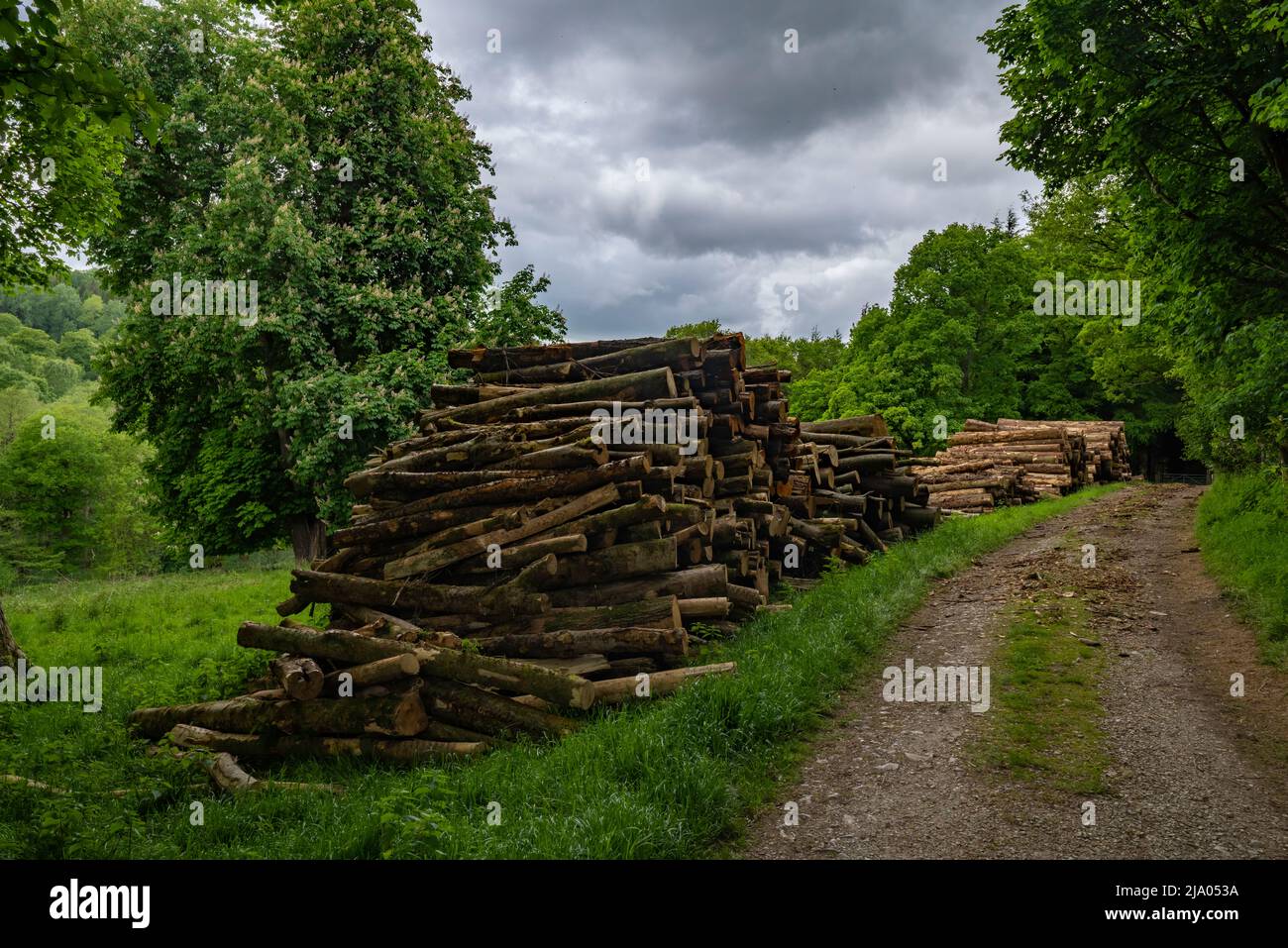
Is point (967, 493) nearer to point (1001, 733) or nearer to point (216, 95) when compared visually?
point (1001, 733)

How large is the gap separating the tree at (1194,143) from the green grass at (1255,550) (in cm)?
204

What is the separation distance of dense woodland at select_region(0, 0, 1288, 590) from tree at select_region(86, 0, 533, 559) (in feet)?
0.25

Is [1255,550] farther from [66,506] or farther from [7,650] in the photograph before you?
[66,506]

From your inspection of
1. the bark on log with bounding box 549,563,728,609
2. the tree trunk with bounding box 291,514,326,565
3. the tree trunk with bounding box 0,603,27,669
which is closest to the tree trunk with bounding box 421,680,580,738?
the bark on log with bounding box 549,563,728,609

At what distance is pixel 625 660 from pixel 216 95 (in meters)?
18.9

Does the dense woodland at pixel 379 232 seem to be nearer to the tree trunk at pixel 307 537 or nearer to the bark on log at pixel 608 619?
the tree trunk at pixel 307 537

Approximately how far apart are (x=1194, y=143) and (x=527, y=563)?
10.2 metres

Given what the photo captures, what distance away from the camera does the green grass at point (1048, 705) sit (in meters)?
5.28

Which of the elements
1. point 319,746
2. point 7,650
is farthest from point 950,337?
point 7,650

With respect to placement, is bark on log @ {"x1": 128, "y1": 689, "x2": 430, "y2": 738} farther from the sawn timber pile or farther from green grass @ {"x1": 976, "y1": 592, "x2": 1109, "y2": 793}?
green grass @ {"x1": 976, "y1": 592, "x2": 1109, "y2": 793}

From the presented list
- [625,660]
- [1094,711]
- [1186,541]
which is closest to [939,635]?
[1094,711]

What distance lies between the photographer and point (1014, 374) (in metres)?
40.2

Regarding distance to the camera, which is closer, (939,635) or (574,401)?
(939,635)
